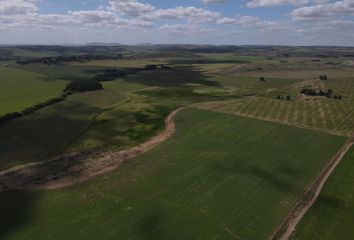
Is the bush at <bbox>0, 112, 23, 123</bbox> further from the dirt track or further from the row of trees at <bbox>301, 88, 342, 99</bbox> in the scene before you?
the row of trees at <bbox>301, 88, 342, 99</bbox>

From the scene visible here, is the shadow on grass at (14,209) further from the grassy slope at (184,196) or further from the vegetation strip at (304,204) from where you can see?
the vegetation strip at (304,204)

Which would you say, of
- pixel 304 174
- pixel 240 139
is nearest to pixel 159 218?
pixel 304 174

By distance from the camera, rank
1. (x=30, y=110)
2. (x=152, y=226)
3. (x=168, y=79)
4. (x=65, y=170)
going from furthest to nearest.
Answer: (x=168, y=79)
(x=30, y=110)
(x=65, y=170)
(x=152, y=226)

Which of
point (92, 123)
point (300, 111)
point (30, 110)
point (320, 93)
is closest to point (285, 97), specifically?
point (320, 93)

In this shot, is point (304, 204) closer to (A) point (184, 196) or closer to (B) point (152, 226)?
(A) point (184, 196)

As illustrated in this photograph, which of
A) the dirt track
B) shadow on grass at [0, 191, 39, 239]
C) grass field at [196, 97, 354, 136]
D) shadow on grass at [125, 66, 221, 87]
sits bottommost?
shadow on grass at [0, 191, 39, 239]

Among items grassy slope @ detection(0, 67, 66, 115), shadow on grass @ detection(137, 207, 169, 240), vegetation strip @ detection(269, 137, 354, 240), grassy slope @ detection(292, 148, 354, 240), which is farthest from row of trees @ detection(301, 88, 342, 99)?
shadow on grass @ detection(137, 207, 169, 240)
